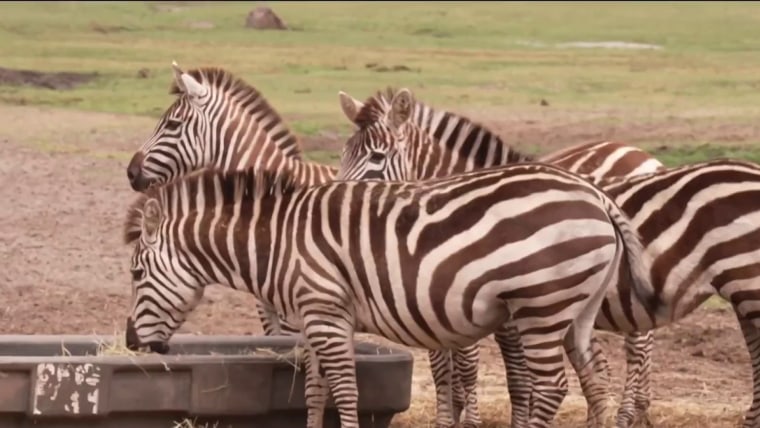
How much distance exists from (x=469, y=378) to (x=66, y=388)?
201 centimetres

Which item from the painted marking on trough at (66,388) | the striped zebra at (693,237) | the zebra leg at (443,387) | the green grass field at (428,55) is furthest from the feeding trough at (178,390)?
the green grass field at (428,55)

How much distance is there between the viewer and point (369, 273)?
6.57 metres

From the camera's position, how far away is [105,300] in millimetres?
10875

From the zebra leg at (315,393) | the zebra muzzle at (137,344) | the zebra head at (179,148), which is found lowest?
the zebra leg at (315,393)

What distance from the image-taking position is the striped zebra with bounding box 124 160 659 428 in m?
6.26

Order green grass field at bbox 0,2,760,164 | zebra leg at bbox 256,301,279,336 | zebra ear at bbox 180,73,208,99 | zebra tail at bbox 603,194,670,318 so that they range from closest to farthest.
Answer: zebra tail at bbox 603,194,670,318, zebra leg at bbox 256,301,279,336, zebra ear at bbox 180,73,208,99, green grass field at bbox 0,2,760,164

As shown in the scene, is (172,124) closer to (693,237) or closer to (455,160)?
(455,160)

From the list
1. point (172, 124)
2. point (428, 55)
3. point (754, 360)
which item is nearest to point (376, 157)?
point (172, 124)

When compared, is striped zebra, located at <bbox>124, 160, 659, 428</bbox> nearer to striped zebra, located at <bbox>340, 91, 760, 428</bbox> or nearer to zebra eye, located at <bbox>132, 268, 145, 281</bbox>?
zebra eye, located at <bbox>132, 268, 145, 281</bbox>

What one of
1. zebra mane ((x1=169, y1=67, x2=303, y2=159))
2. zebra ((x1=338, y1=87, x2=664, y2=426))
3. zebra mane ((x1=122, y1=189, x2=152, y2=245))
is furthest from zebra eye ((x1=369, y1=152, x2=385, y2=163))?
zebra mane ((x1=122, y1=189, x2=152, y2=245))

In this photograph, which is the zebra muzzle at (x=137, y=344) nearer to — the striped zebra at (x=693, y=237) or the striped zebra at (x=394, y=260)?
the striped zebra at (x=394, y=260)

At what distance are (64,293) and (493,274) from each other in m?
→ 5.40

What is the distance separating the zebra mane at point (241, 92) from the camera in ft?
29.9

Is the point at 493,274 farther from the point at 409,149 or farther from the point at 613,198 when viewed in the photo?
the point at 409,149
